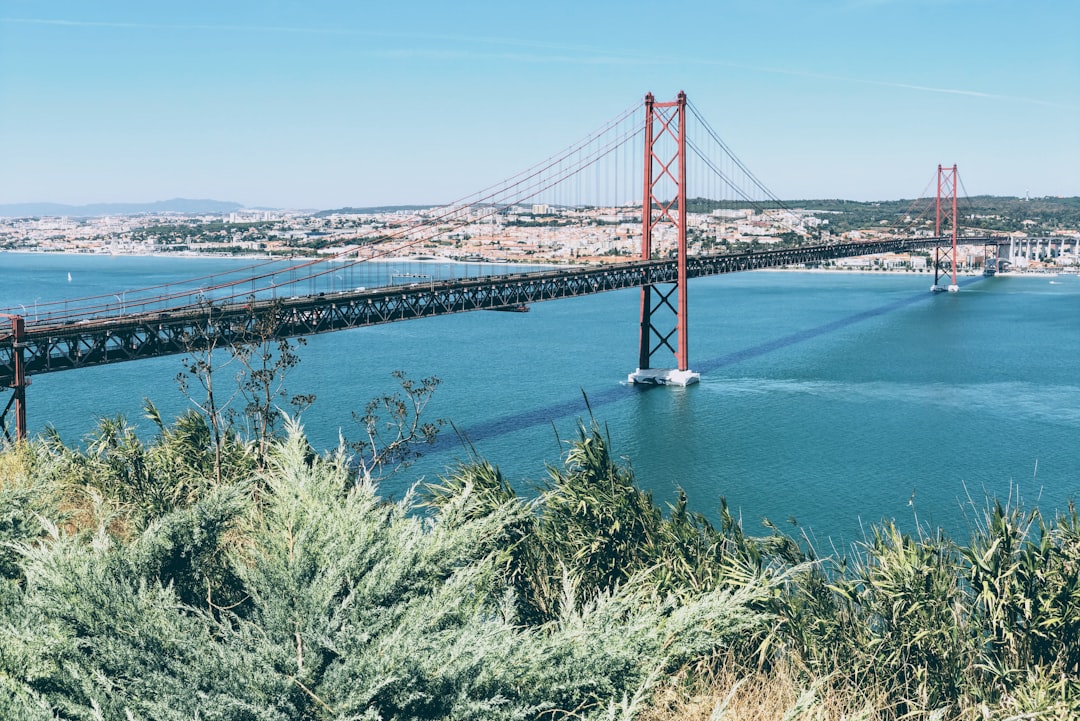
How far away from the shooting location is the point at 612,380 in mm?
31594

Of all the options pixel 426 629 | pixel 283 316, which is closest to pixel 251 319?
pixel 283 316

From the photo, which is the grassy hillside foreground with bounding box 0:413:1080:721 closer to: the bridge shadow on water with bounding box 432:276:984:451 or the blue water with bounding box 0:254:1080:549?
the blue water with bounding box 0:254:1080:549

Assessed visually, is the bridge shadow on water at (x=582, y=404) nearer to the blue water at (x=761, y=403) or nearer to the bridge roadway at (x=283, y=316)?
the blue water at (x=761, y=403)

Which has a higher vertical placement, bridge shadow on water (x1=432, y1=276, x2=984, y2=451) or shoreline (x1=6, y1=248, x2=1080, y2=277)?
shoreline (x1=6, y1=248, x2=1080, y2=277)

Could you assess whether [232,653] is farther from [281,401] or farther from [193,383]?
[193,383]

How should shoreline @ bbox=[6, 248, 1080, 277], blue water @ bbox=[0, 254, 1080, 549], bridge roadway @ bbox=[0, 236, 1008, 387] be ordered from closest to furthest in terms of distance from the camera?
bridge roadway @ bbox=[0, 236, 1008, 387]
blue water @ bbox=[0, 254, 1080, 549]
shoreline @ bbox=[6, 248, 1080, 277]

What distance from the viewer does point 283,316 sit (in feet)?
65.4

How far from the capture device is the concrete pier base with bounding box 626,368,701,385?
1187 inches

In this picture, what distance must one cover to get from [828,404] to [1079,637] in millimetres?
21472

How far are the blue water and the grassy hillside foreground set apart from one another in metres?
4.34

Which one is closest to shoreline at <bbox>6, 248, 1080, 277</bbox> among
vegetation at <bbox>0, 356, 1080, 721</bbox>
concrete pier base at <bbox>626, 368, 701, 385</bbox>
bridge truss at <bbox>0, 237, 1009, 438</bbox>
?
concrete pier base at <bbox>626, 368, 701, 385</bbox>

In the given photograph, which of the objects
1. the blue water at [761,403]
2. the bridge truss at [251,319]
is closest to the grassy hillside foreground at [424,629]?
the blue water at [761,403]

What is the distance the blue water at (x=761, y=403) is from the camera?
18672 mm

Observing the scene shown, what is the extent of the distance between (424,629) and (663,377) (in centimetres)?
2703
